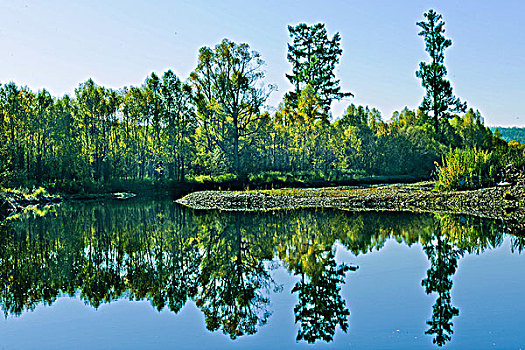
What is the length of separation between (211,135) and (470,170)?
2975cm

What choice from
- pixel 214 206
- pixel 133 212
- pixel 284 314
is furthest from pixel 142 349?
pixel 214 206

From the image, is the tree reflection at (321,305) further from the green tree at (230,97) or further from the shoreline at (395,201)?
the green tree at (230,97)

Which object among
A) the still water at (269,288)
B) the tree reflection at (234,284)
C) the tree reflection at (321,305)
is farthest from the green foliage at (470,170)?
the tree reflection at (321,305)

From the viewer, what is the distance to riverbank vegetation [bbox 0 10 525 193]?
46.4 metres

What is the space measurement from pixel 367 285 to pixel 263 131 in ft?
137

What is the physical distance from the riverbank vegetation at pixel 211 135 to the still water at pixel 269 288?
1159 inches

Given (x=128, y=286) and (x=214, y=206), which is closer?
(x=128, y=286)

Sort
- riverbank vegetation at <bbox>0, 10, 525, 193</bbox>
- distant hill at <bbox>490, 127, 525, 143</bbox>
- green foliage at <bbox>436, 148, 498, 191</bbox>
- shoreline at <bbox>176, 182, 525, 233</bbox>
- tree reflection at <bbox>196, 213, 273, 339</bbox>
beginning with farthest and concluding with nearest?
distant hill at <bbox>490, 127, 525, 143</bbox>, riverbank vegetation at <bbox>0, 10, 525, 193</bbox>, green foliage at <bbox>436, 148, 498, 191</bbox>, shoreline at <bbox>176, 182, 525, 233</bbox>, tree reflection at <bbox>196, 213, 273, 339</bbox>

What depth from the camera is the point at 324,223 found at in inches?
786

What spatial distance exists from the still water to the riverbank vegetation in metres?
29.4

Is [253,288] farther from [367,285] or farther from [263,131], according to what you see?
[263,131]

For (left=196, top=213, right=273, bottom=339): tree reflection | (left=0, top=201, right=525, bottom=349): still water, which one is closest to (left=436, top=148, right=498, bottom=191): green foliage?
(left=0, top=201, right=525, bottom=349): still water

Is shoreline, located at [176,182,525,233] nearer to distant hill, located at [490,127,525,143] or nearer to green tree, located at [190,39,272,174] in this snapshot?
green tree, located at [190,39,272,174]

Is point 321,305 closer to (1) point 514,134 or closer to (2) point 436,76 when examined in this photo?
(2) point 436,76
